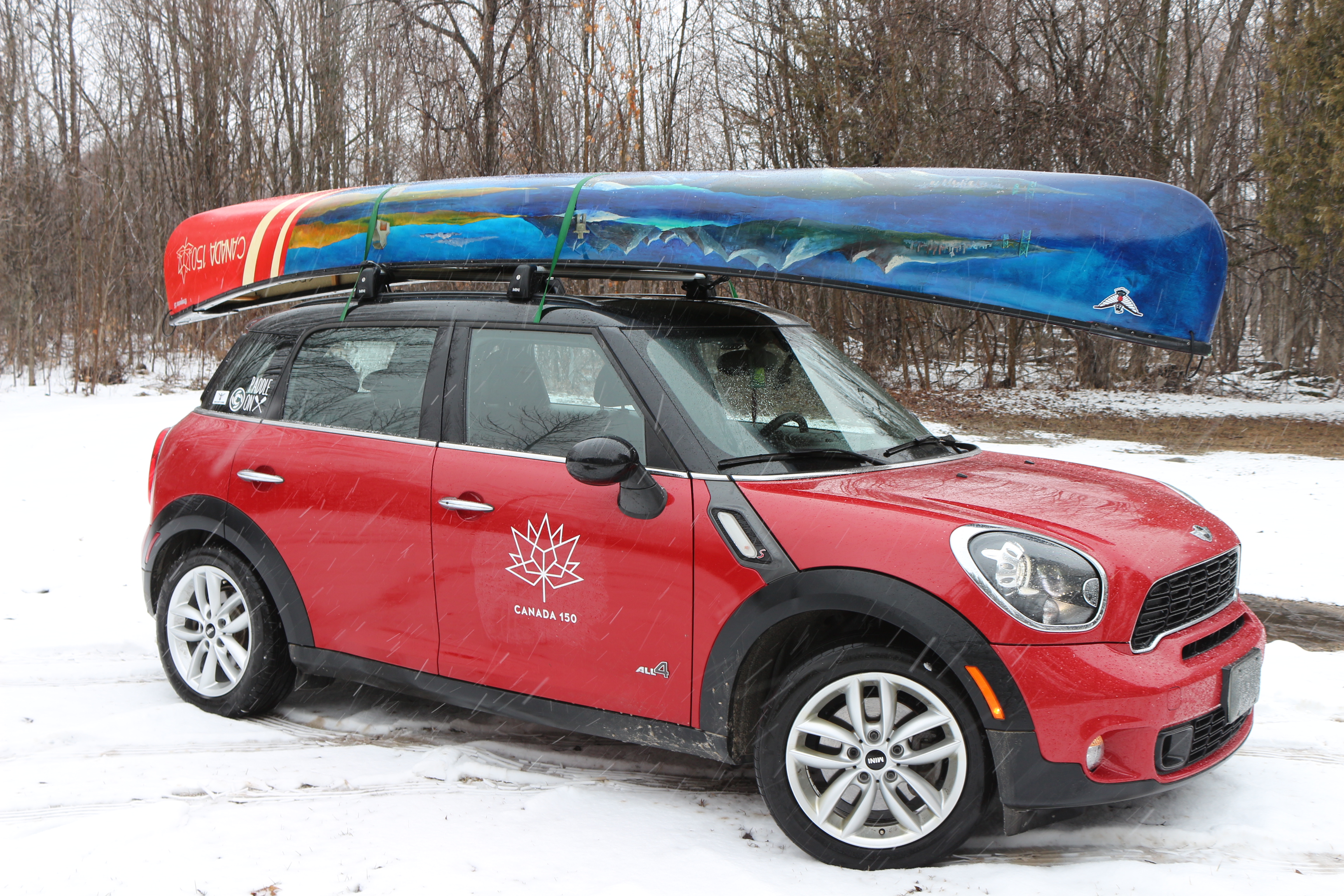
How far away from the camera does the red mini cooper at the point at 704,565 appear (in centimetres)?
298

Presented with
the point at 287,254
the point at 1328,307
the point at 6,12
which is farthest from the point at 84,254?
the point at 1328,307

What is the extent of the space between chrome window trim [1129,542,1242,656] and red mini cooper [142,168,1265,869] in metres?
0.02

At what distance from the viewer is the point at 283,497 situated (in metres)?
4.42

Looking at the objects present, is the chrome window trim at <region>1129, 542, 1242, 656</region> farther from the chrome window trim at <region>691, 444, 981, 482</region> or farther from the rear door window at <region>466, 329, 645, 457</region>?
the rear door window at <region>466, 329, 645, 457</region>

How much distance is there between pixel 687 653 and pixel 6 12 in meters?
22.8

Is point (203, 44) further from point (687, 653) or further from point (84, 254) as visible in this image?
point (687, 653)

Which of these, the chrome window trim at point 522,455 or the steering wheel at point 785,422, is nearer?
the chrome window trim at point 522,455

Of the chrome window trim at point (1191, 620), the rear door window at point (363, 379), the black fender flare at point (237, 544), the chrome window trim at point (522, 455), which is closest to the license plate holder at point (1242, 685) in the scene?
the chrome window trim at point (1191, 620)

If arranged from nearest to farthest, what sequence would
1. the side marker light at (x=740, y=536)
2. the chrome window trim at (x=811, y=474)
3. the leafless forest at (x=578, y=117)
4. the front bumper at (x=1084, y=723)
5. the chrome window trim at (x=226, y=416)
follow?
the front bumper at (x=1084, y=723) < the side marker light at (x=740, y=536) < the chrome window trim at (x=811, y=474) < the chrome window trim at (x=226, y=416) < the leafless forest at (x=578, y=117)

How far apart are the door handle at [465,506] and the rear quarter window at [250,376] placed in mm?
1349

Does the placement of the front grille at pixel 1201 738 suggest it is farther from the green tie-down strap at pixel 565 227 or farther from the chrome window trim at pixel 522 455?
the green tie-down strap at pixel 565 227

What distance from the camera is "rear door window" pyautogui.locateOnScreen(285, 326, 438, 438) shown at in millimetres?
4211

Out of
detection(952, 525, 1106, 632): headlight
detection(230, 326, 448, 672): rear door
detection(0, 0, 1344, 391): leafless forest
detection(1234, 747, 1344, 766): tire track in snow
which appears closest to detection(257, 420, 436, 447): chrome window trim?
detection(230, 326, 448, 672): rear door

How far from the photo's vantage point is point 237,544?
4.55 meters
